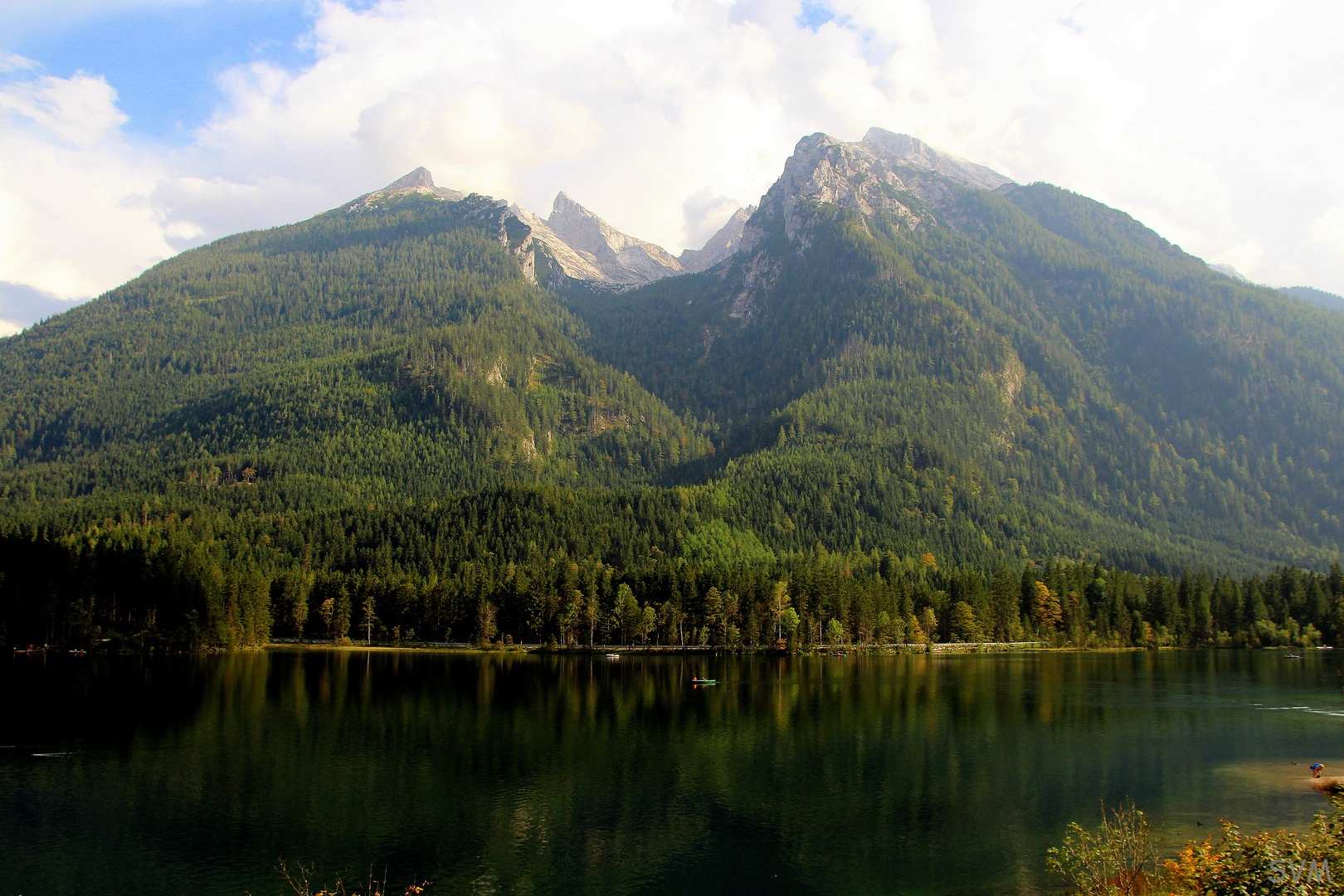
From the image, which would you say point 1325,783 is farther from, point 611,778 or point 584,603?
point 584,603

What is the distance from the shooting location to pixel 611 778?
55.2 metres

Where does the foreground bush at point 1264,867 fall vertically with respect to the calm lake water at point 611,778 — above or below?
above

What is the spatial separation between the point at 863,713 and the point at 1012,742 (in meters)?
16.3

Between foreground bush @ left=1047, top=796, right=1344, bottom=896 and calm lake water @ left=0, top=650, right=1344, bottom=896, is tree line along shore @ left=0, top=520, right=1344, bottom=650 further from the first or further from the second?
foreground bush @ left=1047, top=796, right=1344, bottom=896

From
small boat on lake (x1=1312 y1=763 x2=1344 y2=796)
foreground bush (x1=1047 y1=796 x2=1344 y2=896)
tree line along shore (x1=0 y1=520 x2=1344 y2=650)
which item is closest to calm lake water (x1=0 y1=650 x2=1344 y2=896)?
small boat on lake (x1=1312 y1=763 x2=1344 y2=796)

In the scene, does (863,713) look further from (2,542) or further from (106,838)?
(2,542)

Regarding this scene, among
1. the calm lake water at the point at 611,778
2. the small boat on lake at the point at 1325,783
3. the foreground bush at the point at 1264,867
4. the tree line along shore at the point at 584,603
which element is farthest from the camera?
the tree line along shore at the point at 584,603

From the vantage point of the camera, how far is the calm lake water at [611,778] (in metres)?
38.9

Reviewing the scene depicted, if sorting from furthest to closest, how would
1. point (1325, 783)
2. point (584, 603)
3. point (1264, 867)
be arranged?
point (584, 603) < point (1325, 783) < point (1264, 867)

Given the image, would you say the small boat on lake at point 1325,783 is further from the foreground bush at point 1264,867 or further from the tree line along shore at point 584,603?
the tree line along shore at point 584,603

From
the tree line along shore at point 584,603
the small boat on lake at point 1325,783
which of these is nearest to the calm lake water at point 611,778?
the small boat on lake at point 1325,783

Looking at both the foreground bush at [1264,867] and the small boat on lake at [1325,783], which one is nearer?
the foreground bush at [1264,867]

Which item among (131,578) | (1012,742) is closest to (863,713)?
(1012,742)

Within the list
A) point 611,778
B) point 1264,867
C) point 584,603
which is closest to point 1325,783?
point 1264,867
